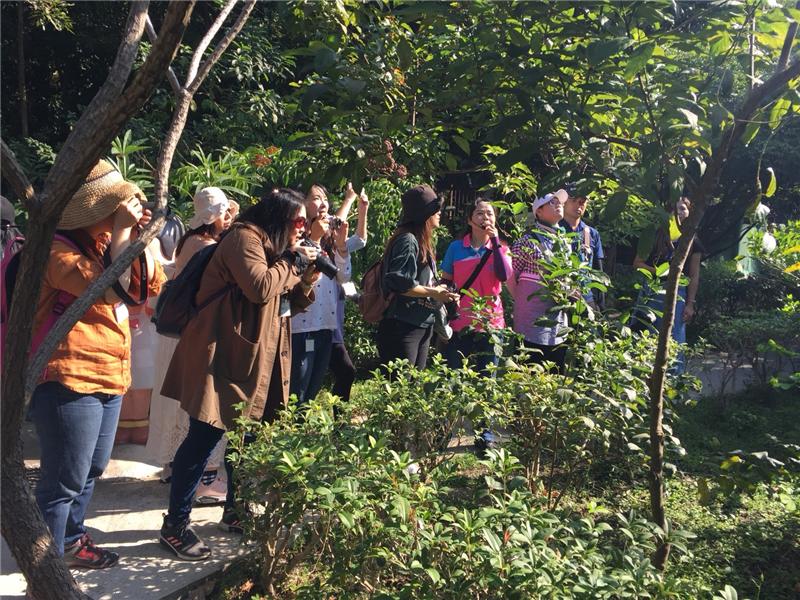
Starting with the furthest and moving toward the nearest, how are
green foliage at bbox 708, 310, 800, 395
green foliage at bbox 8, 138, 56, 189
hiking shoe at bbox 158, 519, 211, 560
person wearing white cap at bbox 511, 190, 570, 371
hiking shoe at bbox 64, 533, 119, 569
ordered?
green foliage at bbox 8, 138, 56, 189, green foliage at bbox 708, 310, 800, 395, person wearing white cap at bbox 511, 190, 570, 371, hiking shoe at bbox 158, 519, 211, 560, hiking shoe at bbox 64, 533, 119, 569

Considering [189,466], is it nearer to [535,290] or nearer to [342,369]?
[342,369]

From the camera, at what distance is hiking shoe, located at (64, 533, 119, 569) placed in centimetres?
335

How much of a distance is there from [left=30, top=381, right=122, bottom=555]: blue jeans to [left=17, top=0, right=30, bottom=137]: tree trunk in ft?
23.2

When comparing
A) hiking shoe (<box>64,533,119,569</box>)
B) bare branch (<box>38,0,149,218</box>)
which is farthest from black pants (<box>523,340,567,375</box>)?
bare branch (<box>38,0,149,218</box>)

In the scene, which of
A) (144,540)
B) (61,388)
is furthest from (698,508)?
(61,388)

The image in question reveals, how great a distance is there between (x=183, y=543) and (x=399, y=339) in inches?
69.2

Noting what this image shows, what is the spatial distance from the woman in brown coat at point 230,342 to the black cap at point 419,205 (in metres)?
1.10

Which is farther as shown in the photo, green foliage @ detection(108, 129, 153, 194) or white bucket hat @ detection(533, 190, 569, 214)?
green foliage @ detection(108, 129, 153, 194)

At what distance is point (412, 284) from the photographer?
14.7 feet

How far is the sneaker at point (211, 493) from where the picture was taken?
13.9ft

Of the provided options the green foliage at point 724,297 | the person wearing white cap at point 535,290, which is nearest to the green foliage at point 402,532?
the person wearing white cap at point 535,290

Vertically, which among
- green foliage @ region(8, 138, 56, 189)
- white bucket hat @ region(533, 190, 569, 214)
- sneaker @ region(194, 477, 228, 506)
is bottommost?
sneaker @ region(194, 477, 228, 506)

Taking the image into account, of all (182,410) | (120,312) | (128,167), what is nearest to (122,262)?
(120,312)

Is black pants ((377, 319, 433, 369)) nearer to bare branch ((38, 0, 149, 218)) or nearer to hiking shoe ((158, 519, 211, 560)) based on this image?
hiking shoe ((158, 519, 211, 560))
